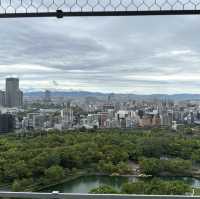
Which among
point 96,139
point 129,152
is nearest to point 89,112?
point 96,139

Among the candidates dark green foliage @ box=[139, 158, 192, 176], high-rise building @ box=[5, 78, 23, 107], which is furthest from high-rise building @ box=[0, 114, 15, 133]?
dark green foliage @ box=[139, 158, 192, 176]

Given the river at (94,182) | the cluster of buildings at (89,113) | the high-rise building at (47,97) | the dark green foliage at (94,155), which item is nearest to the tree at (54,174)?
the dark green foliage at (94,155)

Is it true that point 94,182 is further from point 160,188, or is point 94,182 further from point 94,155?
point 160,188

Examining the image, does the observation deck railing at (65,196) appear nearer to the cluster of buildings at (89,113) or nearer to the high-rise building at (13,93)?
the high-rise building at (13,93)

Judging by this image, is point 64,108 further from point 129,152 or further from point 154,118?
point 129,152

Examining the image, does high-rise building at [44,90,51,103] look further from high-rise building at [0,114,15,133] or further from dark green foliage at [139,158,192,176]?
dark green foliage at [139,158,192,176]

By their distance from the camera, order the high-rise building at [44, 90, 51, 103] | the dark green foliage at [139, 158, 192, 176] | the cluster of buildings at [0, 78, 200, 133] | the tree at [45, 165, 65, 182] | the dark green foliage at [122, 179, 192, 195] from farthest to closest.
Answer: the high-rise building at [44, 90, 51, 103] < the cluster of buildings at [0, 78, 200, 133] < the dark green foliage at [139, 158, 192, 176] < the tree at [45, 165, 65, 182] < the dark green foliage at [122, 179, 192, 195]

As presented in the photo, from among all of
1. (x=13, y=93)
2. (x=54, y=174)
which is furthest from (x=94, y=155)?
(x=13, y=93)

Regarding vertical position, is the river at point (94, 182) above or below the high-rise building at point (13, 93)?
below
